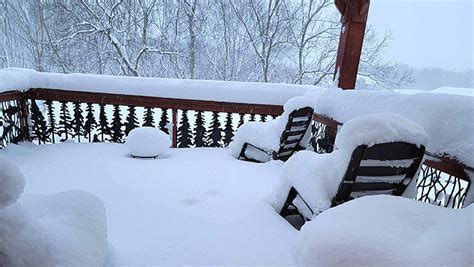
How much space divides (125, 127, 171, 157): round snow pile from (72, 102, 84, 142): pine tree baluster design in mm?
1143

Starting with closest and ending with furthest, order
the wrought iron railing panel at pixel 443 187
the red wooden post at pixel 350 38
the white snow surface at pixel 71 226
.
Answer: the white snow surface at pixel 71 226, the wrought iron railing panel at pixel 443 187, the red wooden post at pixel 350 38

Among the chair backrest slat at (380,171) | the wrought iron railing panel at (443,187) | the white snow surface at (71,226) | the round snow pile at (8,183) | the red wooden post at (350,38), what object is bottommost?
the wrought iron railing panel at (443,187)

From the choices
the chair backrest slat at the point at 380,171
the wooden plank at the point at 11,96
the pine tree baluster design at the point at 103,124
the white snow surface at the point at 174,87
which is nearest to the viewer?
the chair backrest slat at the point at 380,171

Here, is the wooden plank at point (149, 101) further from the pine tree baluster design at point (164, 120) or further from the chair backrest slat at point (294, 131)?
the chair backrest slat at point (294, 131)

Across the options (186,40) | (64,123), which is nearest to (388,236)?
(64,123)

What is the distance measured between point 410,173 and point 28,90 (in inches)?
185

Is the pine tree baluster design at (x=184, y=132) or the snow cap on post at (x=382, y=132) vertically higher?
the snow cap on post at (x=382, y=132)

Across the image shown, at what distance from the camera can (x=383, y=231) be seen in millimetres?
912

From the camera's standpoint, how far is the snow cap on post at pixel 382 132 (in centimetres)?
158

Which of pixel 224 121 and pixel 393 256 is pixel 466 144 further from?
pixel 224 121

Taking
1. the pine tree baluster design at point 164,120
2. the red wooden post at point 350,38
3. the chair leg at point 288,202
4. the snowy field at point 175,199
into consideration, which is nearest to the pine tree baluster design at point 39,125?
the snowy field at point 175,199

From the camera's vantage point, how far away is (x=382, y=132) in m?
1.58

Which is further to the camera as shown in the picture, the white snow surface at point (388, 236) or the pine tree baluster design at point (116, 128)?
the pine tree baluster design at point (116, 128)

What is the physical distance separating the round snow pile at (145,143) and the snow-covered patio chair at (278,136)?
0.98 m
